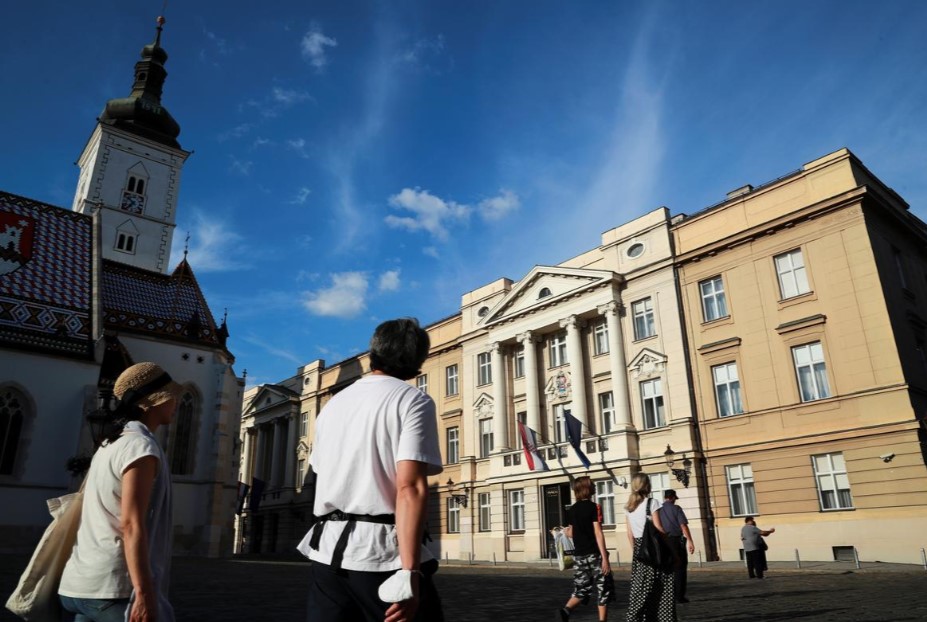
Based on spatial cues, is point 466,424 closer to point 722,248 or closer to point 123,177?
point 722,248

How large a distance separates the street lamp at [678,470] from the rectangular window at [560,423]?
555 centimetres

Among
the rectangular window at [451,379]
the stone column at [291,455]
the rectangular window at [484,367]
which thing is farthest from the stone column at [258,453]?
the rectangular window at [484,367]

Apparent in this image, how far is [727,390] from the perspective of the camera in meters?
24.8

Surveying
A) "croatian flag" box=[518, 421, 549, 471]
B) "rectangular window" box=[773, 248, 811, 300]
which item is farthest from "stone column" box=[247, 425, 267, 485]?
"rectangular window" box=[773, 248, 811, 300]

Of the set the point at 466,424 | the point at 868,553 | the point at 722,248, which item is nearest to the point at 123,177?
the point at 466,424

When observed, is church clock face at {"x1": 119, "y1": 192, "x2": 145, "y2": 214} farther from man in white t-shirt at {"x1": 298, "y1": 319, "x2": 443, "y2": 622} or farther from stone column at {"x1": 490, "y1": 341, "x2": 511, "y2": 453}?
man in white t-shirt at {"x1": 298, "y1": 319, "x2": 443, "y2": 622}

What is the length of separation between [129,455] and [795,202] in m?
26.0

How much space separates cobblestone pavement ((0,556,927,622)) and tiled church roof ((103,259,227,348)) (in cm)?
1639

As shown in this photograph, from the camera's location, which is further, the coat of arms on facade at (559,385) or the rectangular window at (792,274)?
the coat of arms on facade at (559,385)

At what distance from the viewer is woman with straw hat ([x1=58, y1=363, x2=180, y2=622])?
9.40ft

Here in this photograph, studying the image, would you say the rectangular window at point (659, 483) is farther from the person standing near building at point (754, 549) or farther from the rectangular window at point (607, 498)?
the person standing near building at point (754, 549)

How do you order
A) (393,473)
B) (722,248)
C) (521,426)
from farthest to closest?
(521,426) → (722,248) → (393,473)

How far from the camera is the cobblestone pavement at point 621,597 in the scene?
8.86m

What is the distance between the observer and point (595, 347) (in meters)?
29.9
